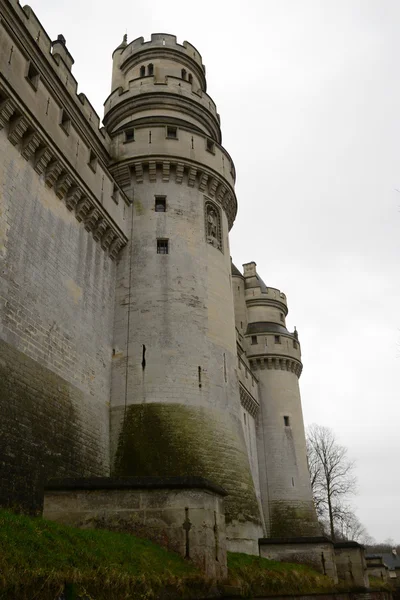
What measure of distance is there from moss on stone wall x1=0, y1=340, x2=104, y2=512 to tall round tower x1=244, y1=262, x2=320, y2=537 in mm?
19086

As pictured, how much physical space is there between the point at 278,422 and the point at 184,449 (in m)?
19.0

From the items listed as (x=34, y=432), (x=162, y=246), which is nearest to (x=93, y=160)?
(x=162, y=246)

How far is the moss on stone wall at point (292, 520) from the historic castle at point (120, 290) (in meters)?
12.8

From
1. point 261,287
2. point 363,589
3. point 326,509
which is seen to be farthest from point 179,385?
point 326,509

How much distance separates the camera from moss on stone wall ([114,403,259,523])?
15.5 m

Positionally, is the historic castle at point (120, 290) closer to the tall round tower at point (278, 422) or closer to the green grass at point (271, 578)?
the green grass at point (271, 578)

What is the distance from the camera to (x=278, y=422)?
110 feet

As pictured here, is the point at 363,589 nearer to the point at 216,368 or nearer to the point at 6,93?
the point at 216,368

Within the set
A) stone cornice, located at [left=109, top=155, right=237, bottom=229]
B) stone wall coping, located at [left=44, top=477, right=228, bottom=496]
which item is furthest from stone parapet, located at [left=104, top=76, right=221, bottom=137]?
stone wall coping, located at [left=44, top=477, right=228, bottom=496]

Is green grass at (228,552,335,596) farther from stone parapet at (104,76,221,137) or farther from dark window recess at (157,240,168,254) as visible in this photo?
stone parapet at (104,76,221,137)

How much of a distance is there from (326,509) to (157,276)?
44915 millimetres

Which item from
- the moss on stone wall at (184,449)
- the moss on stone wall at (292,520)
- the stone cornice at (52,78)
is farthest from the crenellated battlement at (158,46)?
the moss on stone wall at (292,520)

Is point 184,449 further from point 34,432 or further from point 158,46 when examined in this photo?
point 158,46

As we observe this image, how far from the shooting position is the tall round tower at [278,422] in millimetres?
30672
